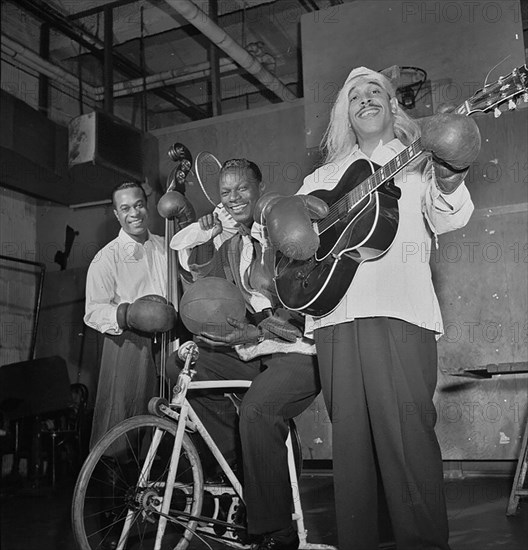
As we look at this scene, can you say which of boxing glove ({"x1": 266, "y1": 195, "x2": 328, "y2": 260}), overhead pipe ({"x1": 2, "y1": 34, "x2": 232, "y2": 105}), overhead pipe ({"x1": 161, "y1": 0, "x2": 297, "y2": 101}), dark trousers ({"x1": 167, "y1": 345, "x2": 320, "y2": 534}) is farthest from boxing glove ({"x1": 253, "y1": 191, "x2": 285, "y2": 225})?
overhead pipe ({"x1": 2, "y1": 34, "x2": 232, "y2": 105})

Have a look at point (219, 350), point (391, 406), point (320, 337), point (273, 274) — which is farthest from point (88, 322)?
point (391, 406)

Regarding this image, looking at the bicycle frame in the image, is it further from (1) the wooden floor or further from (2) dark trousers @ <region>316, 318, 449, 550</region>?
(2) dark trousers @ <region>316, 318, 449, 550</region>

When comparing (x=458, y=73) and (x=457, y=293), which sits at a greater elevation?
(x=458, y=73)

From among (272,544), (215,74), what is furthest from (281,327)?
(215,74)

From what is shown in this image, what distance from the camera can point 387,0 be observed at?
3.31m

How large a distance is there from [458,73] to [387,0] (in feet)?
2.01

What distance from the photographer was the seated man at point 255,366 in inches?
81.6

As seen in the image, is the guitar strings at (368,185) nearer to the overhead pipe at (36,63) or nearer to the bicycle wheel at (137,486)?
the bicycle wheel at (137,486)

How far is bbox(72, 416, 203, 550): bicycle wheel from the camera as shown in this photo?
2041 millimetres

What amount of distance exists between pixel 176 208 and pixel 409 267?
4.04 ft

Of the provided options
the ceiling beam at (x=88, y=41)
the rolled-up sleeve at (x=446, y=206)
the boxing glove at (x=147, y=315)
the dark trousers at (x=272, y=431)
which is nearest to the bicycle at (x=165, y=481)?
the dark trousers at (x=272, y=431)

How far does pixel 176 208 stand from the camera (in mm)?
2730

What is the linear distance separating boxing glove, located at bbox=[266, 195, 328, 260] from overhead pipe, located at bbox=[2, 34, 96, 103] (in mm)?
3171

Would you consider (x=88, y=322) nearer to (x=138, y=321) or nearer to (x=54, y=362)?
(x=138, y=321)
